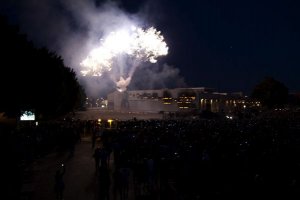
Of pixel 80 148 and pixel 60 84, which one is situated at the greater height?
pixel 60 84

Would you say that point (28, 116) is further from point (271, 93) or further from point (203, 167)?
point (271, 93)

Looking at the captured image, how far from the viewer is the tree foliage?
3847 cm

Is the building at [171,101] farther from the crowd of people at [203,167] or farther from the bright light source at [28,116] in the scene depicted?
the crowd of people at [203,167]

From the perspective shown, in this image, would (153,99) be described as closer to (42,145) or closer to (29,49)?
(29,49)

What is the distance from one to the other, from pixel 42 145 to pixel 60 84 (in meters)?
24.4

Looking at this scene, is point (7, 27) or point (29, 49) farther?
point (29, 49)

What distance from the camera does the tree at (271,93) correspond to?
102 metres

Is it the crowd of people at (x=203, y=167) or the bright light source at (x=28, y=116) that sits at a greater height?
the bright light source at (x=28, y=116)

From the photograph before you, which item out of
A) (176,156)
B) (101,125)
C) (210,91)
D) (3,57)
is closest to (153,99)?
(210,91)

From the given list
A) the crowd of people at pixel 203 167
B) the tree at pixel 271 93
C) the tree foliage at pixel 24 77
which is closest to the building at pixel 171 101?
the tree at pixel 271 93

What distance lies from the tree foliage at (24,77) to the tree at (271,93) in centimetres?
6562

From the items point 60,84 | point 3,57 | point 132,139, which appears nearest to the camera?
point 132,139

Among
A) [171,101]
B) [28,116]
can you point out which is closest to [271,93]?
[171,101]

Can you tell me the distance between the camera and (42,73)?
147ft
